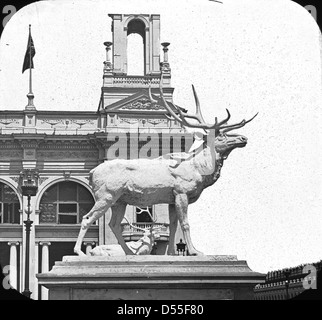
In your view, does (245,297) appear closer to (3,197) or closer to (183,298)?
(183,298)

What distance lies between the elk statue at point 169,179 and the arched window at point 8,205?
2955 centimetres

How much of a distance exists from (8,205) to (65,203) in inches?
108

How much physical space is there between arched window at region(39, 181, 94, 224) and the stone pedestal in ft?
101

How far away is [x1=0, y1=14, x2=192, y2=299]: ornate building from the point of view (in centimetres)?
4478

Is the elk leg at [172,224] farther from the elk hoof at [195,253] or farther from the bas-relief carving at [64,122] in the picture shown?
the bas-relief carving at [64,122]

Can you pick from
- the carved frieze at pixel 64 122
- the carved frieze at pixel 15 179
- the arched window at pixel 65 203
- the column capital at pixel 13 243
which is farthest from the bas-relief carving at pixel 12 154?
the column capital at pixel 13 243

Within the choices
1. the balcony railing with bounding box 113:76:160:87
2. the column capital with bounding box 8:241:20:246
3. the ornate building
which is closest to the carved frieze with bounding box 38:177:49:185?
the ornate building

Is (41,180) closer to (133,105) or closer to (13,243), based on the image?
(13,243)

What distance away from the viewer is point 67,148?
46.7 meters

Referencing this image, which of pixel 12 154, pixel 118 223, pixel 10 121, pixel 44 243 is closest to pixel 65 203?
pixel 44 243

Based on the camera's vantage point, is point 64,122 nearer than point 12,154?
No

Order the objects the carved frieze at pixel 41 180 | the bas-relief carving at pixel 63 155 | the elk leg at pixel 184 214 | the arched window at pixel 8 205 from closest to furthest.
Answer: the elk leg at pixel 184 214 → the arched window at pixel 8 205 → the carved frieze at pixel 41 180 → the bas-relief carving at pixel 63 155

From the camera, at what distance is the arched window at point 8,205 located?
4506cm
